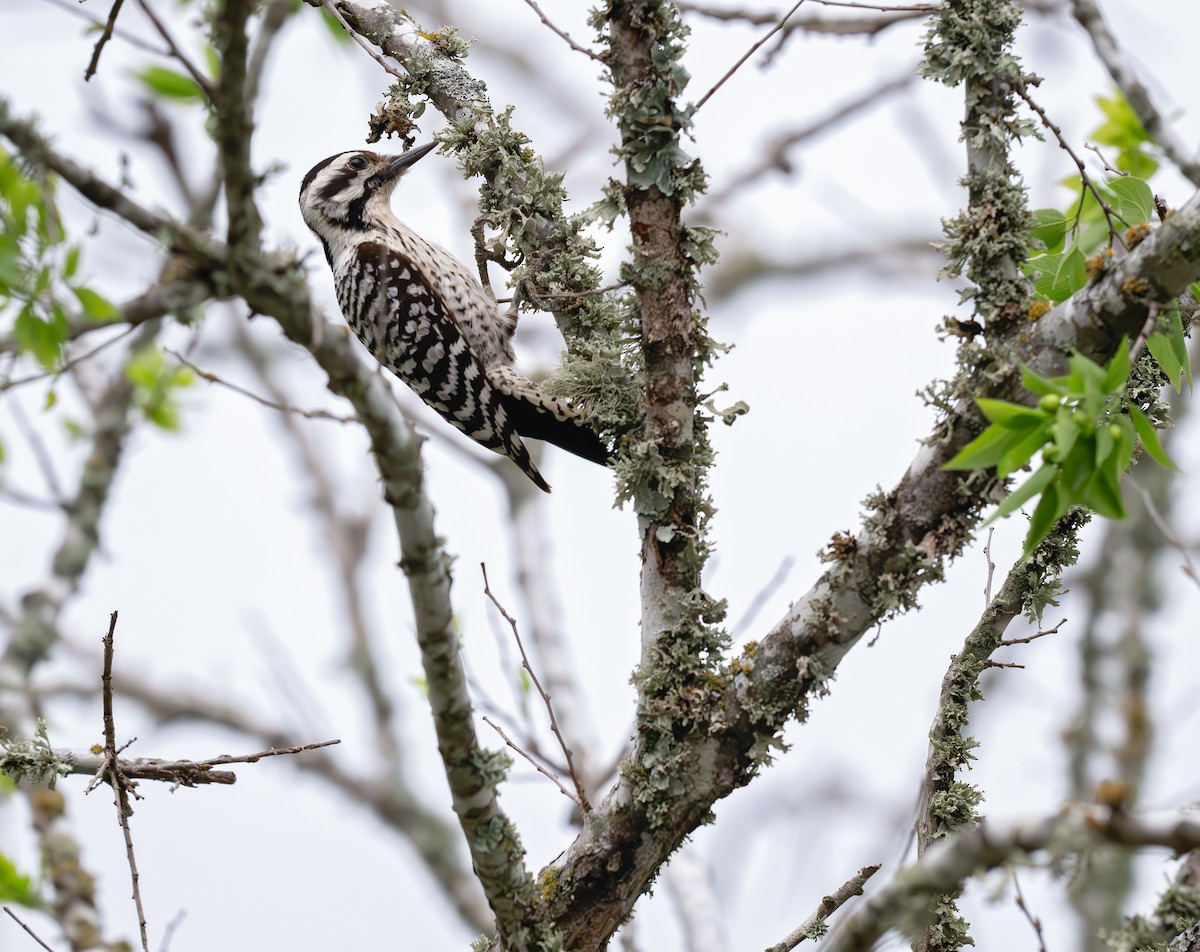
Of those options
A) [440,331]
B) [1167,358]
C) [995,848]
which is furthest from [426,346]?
[995,848]

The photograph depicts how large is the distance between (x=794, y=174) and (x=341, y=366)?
22.7ft

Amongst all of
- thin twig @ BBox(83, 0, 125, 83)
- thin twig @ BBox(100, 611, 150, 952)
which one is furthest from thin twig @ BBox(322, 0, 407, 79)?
thin twig @ BBox(100, 611, 150, 952)

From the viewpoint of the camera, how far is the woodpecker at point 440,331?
4.91 metres

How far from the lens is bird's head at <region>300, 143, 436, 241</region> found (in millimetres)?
5457

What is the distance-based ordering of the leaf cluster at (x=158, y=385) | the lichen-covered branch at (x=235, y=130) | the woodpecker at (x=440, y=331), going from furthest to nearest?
1. the leaf cluster at (x=158, y=385)
2. the woodpecker at (x=440, y=331)
3. the lichen-covered branch at (x=235, y=130)

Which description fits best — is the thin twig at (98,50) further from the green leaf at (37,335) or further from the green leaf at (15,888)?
the green leaf at (15,888)

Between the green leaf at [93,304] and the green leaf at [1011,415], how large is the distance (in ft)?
5.59

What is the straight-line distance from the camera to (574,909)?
8.89 ft

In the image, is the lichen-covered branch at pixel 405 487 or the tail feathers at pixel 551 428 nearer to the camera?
the lichen-covered branch at pixel 405 487

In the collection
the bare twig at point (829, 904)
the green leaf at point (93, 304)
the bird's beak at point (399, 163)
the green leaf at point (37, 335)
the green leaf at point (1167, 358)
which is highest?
the bird's beak at point (399, 163)

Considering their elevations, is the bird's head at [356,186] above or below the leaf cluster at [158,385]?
below

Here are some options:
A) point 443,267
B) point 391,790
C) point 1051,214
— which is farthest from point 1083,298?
point 391,790

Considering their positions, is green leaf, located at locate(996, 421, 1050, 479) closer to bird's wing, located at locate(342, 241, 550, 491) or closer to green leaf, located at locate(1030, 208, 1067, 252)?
green leaf, located at locate(1030, 208, 1067, 252)

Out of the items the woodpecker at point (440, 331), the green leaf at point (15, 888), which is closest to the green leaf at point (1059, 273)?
the woodpecker at point (440, 331)
